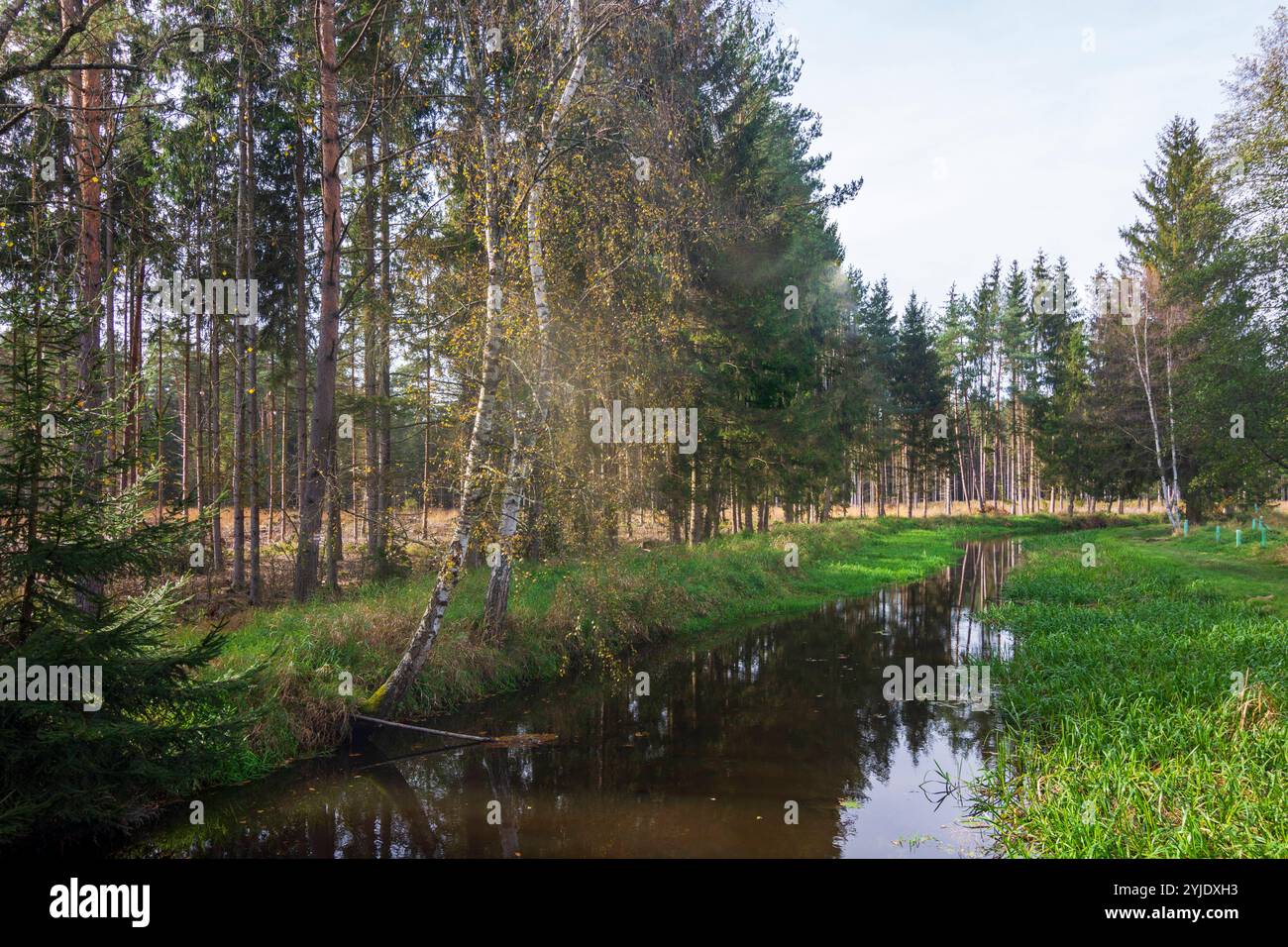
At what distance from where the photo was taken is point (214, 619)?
1151 centimetres

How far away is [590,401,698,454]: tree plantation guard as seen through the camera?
11156mm

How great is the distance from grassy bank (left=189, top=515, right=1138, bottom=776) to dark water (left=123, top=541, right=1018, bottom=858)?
0.55 metres

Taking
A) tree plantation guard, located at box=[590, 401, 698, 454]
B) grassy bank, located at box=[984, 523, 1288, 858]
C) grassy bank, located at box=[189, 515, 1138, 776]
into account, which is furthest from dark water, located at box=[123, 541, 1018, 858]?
tree plantation guard, located at box=[590, 401, 698, 454]

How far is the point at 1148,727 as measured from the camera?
790 cm

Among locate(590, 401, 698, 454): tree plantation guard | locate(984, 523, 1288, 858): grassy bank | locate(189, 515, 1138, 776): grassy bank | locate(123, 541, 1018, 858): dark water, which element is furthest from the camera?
locate(590, 401, 698, 454): tree plantation guard

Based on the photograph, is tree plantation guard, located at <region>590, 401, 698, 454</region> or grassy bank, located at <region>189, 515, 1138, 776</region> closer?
grassy bank, located at <region>189, 515, 1138, 776</region>

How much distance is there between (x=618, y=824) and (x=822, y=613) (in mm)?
13559

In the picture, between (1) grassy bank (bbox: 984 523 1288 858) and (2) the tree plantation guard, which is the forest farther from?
(1) grassy bank (bbox: 984 523 1288 858)

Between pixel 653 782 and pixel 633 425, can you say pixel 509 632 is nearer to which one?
pixel 633 425

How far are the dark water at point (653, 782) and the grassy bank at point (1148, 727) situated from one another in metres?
0.77

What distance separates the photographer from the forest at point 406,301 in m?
6.22

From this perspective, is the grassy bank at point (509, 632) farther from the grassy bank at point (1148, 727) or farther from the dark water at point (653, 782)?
the grassy bank at point (1148, 727)

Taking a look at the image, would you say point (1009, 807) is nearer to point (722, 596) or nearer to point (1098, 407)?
→ point (722, 596)
